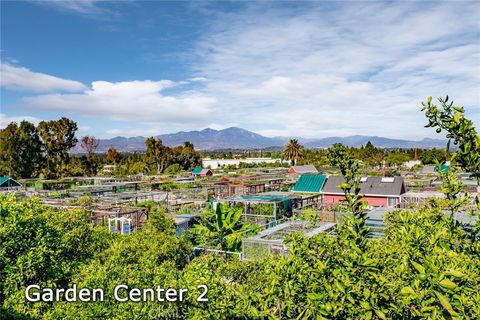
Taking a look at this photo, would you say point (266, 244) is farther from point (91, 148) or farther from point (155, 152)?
point (155, 152)

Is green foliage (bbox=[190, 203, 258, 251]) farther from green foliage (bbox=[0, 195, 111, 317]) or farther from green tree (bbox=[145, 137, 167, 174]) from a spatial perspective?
green tree (bbox=[145, 137, 167, 174])

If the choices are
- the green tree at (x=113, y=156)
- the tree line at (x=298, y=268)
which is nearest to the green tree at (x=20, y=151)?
the green tree at (x=113, y=156)

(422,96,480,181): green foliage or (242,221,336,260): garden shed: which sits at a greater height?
(422,96,480,181): green foliage

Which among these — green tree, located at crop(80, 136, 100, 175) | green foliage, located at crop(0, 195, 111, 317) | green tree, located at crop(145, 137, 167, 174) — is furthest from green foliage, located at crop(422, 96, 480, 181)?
green tree, located at crop(145, 137, 167, 174)

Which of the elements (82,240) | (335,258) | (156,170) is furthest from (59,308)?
(156,170)

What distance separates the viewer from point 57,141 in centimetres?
5472

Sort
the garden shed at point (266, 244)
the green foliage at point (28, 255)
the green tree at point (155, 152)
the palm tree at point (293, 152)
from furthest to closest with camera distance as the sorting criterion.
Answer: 1. the palm tree at point (293, 152)
2. the green tree at point (155, 152)
3. the garden shed at point (266, 244)
4. the green foliage at point (28, 255)

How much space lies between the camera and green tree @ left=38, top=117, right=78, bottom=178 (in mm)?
53844

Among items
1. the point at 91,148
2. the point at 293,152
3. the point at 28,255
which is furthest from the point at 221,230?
the point at 293,152

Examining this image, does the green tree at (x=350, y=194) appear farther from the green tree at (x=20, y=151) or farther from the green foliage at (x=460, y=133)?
the green tree at (x=20, y=151)

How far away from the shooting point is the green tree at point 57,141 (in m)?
53.8

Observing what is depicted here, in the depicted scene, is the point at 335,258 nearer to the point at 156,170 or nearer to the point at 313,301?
the point at 313,301

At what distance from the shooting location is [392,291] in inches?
125

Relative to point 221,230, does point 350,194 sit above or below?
above
